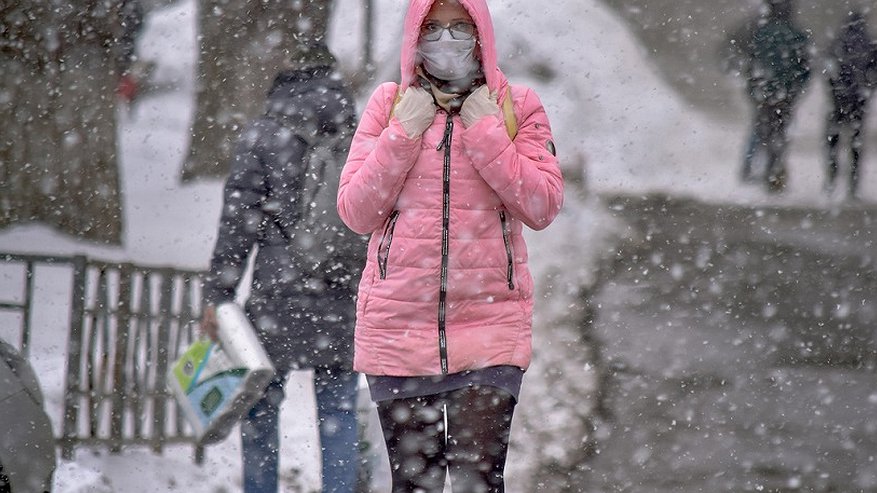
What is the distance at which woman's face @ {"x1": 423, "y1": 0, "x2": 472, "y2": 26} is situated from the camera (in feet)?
8.20

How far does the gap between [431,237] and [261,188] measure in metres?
0.81

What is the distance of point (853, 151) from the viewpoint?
23.6 ft

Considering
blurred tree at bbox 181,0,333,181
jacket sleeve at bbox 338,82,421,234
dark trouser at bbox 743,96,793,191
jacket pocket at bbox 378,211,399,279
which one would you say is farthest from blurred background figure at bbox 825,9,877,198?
jacket pocket at bbox 378,211,399,279

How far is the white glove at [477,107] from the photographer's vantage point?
2.42 meters

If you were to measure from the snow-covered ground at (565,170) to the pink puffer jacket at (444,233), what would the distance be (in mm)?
1525

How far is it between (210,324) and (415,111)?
1030 mm

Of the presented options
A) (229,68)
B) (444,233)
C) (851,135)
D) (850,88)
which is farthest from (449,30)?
(851,135)

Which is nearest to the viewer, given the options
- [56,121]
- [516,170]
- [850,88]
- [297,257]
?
[516,170]

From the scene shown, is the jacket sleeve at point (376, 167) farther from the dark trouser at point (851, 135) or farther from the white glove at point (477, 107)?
the dark trouser at point (851, 135)

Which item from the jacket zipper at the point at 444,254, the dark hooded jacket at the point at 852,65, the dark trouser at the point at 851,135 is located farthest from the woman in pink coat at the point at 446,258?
the dark trouser at the point at 851,135

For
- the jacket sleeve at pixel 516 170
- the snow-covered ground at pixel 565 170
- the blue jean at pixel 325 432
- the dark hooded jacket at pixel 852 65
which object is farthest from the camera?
the dark hooded jacket at pixel 852 65

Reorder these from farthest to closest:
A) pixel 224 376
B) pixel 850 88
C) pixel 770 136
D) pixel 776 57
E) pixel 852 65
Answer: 1. pixel 770 136
2. pixel 776 57
3. pixel 850 88
4. pixel 852 65
5. pixel 224 376

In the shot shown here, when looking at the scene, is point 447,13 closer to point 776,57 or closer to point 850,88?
→ point 850,88

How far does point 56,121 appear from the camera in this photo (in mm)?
5805
